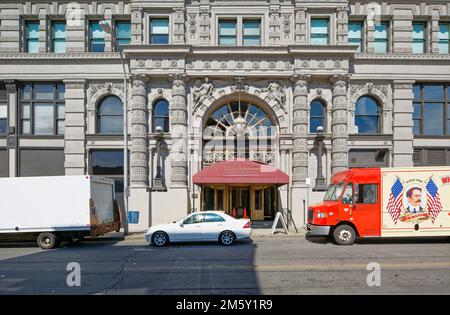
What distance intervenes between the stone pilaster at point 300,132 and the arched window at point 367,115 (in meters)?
3.48

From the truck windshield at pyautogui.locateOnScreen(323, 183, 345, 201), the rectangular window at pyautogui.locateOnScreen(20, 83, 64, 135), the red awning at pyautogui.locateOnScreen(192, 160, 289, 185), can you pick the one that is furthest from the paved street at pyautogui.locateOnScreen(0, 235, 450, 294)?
the rectangular window at pyautogui.locateOnScreen(20, 83, 64, 135)

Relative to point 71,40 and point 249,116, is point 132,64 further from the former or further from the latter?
point 249,116

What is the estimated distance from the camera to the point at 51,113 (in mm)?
19656

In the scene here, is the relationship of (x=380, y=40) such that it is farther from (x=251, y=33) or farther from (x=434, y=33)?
(x=251, y=33)

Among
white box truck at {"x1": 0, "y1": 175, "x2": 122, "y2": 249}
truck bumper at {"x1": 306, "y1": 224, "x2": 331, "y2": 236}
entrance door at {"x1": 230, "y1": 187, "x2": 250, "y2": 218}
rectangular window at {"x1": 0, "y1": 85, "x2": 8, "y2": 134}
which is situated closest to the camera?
white box truck at {"x1": 0, "y1": 175, "x2": 122, "y2": 249}

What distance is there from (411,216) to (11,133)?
2190cm

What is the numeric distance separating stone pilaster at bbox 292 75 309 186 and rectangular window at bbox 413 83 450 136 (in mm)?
7051

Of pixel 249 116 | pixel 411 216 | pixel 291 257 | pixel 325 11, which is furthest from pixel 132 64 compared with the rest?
pixel 411 216

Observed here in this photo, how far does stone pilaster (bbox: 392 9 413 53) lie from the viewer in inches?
762

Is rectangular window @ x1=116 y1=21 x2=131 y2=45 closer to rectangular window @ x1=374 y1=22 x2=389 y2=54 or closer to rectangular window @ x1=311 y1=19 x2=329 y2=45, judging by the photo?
rectangular window @ x1=311 y1=19 x2=329 y2=45

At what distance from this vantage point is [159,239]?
514 inches

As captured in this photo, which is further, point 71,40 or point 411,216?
point 71,40

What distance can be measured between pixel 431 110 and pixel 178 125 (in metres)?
15.7

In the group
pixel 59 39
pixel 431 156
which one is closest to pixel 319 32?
pixel 431 156
